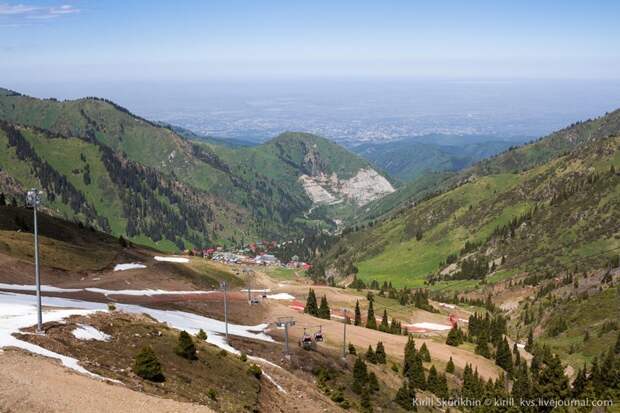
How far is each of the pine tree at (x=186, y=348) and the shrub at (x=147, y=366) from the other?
938cm

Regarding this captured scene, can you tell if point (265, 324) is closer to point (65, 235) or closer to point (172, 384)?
point (172, 384)

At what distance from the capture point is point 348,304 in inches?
7692

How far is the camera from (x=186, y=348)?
65.9 m

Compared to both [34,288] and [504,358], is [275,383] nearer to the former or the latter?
[34,288]

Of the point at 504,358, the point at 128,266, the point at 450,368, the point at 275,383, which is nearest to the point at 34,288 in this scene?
the point at 128,266

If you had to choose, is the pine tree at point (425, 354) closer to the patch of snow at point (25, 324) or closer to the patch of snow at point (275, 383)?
the patch of snow at point (275, 383)

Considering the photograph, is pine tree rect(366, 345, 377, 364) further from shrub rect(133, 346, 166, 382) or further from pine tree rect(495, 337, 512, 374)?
shrub rect(133, 346, 166, 382)

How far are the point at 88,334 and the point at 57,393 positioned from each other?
58.6 feet

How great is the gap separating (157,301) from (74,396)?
82.9 meters

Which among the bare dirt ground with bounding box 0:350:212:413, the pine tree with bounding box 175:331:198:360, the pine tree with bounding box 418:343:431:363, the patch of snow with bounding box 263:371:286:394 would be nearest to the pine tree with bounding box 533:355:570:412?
the pine tree with bounding box 418:343:431:363

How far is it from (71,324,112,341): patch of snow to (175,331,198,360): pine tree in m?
7.40

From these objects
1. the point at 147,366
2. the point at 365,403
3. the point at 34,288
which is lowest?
the point at 365,403

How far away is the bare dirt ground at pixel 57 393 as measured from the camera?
4181cm

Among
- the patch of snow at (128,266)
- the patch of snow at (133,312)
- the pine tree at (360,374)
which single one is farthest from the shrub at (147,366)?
the patch of snow at (128,266)
